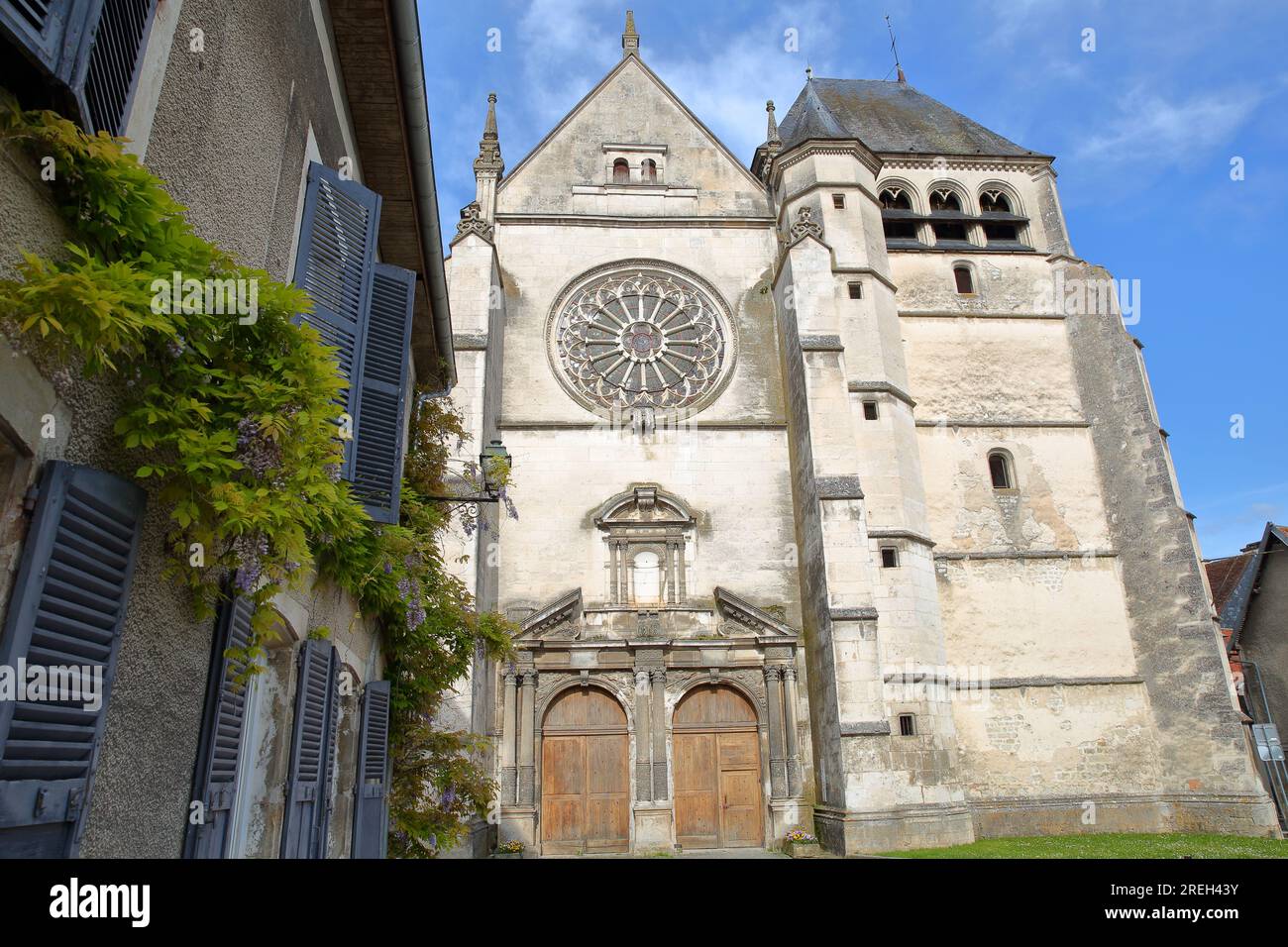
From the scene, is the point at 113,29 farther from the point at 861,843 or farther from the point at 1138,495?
the point at 1138,495

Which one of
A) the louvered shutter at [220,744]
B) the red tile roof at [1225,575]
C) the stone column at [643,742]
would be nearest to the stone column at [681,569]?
the stone column at [643,742]

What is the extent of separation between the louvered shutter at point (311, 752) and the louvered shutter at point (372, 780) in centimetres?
108

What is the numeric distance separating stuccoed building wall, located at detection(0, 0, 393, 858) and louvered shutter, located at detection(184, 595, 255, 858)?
34 millimetres

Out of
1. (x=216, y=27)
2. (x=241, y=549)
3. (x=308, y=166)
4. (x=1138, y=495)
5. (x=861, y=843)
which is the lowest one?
(x=861, y=843)

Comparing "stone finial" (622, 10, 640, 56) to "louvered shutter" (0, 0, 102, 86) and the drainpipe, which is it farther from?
"louvered shutter" (0, 0, 102, 86)

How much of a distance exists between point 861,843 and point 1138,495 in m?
9.35

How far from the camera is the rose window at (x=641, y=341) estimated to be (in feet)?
57.5

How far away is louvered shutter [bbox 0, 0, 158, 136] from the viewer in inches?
74.4

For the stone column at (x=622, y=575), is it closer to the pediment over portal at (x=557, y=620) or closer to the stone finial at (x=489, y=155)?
the pediment over portal at (x=557, y=620)

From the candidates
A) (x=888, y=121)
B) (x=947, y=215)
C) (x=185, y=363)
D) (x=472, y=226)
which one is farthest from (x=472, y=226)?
(x=185, y=363)

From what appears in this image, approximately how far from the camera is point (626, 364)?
1781cm
